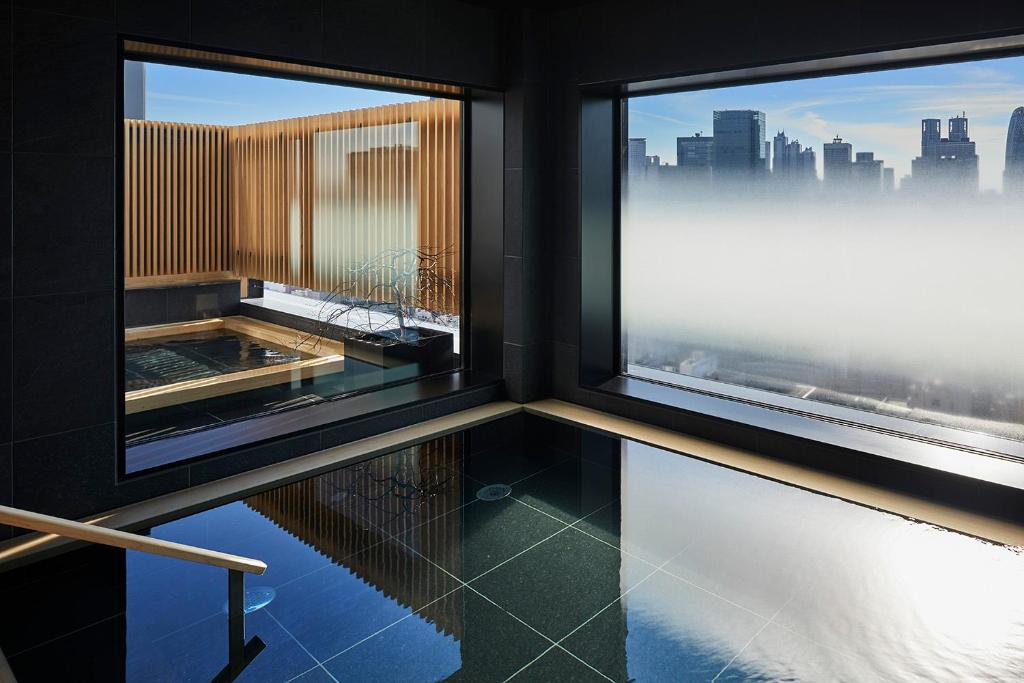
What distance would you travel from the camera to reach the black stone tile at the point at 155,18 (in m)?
3.22

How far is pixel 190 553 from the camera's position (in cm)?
218

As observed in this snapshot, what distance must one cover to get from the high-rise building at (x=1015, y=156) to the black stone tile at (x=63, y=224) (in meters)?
4.26

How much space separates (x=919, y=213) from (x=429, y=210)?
9.76ft

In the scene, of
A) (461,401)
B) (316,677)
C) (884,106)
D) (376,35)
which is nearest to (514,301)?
(461,401)

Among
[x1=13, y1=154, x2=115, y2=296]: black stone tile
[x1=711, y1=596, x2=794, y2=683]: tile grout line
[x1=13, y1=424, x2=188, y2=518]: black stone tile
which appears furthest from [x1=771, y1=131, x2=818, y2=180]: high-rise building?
[x1=13, y1=424, x2=188, y2=518]: black stone tile

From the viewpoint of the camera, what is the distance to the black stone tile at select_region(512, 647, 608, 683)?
2.23 m

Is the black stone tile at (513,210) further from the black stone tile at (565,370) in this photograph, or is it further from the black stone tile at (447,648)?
the black stone tile at (447,648)

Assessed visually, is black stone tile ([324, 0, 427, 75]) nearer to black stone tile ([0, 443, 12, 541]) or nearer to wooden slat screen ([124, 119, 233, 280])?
wooden slat screen ([124, 119, 233, 280])

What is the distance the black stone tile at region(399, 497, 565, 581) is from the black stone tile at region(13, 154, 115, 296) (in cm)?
184

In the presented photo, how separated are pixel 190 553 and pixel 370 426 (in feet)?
7.45

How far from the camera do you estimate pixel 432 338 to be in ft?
16.9

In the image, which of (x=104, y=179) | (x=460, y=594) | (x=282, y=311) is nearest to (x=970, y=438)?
(x=460, y=594)

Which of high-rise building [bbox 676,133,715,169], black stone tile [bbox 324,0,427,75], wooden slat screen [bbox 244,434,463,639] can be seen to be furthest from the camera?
high-rise building [bbox 676,133,715,169]

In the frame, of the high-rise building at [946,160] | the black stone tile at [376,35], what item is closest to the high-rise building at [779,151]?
the high-rise building at [946,160]
